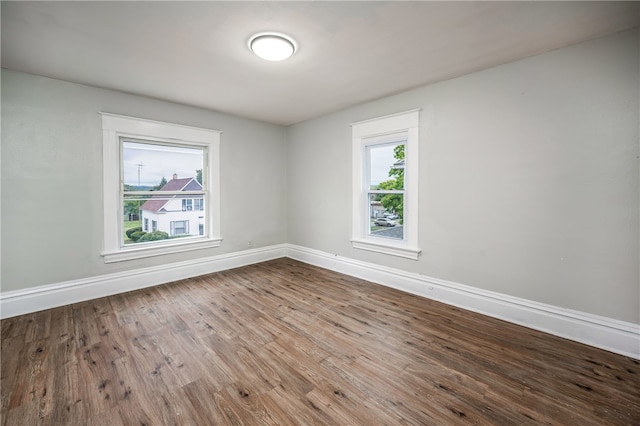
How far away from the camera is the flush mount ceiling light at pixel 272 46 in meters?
2.22

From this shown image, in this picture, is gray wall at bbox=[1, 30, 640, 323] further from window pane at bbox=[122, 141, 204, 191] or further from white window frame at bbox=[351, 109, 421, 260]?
window pane at bbox=[122, 141, 204, 191]

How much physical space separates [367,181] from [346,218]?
69 centimetres

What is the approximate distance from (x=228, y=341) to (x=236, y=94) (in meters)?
3.00

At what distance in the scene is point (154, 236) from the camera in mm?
3938

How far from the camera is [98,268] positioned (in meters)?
3.37

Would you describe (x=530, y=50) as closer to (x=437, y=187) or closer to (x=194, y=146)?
(x=437, y=187)

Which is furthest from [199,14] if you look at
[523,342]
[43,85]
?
[523,342]

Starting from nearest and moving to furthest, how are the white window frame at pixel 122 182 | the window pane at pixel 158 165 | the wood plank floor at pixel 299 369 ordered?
the wood plank floor at pixel 299 369 → the white window frame at pixel 122 182 → the window pane at pixel 158 165

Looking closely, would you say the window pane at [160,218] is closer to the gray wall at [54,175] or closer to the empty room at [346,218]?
the empty room at [346,218]

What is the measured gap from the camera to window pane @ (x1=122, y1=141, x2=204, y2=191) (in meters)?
3.68

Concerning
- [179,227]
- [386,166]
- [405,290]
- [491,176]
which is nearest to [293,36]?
[386,166]

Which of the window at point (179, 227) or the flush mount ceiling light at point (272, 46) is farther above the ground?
the flush mount ceiling light at point (272, 46)

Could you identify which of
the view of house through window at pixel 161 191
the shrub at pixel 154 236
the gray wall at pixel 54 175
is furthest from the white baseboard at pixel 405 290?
the view of house through window at pixel 161 191

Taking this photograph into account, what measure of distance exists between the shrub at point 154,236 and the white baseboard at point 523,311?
3017 mm
